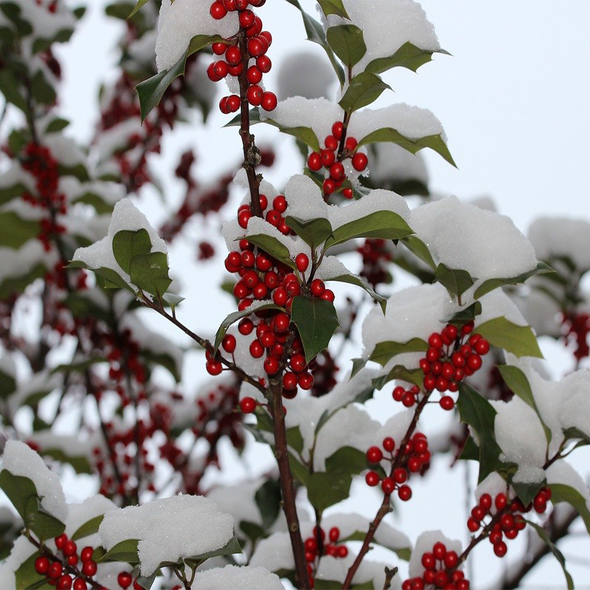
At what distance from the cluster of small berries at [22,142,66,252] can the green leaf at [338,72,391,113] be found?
1.55 m

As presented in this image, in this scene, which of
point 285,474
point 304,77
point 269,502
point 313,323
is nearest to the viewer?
point 313,323

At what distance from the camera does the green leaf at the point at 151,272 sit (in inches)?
39.0

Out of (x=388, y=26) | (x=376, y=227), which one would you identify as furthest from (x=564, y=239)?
(x=376, y=227)

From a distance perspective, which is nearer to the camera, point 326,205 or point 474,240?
point 326,205

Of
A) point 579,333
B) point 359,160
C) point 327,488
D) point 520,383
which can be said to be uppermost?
point 359,160

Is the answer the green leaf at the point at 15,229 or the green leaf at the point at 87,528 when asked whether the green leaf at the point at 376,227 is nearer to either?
the green leaf at the point at 87,528

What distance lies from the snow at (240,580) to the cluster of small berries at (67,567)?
24 centimetres

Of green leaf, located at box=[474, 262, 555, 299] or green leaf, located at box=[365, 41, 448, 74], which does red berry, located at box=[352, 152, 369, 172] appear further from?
green leaf, located at box=[474, 262, 555, 299]

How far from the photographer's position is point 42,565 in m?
1.09

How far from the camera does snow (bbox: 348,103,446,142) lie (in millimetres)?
1066

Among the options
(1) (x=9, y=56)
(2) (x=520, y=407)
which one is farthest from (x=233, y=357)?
(1) (x=9, y=56)

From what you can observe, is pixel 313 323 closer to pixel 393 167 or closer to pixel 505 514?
pixel 505 514

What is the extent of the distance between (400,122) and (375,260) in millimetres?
1050

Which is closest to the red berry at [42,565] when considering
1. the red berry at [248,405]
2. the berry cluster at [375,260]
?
the red berry at [248,405]
